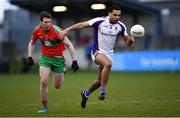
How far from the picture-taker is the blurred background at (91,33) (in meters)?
37.2

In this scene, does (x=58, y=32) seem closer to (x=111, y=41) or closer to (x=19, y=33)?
(x=111, y=41)

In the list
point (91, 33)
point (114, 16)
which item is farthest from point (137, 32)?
point (91, 33)

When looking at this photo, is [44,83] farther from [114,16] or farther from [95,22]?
[114,16]

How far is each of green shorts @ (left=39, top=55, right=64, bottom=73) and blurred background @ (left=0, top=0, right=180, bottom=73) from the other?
21598 millimetres

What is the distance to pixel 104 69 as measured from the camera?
44.9 ft

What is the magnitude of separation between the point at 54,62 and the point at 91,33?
3537 centimetres

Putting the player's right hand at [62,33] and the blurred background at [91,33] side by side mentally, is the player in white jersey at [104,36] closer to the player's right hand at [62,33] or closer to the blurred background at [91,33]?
the player's right hand at [62,33]

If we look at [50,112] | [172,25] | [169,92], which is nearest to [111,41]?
[50,112]

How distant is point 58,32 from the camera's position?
13711 mm

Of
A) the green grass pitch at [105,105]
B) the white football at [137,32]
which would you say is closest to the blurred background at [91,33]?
the green grass pitch at [105,105]

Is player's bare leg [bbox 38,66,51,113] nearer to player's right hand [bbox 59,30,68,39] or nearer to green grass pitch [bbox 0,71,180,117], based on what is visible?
green grass pitch [bbox 0,71,180,117]

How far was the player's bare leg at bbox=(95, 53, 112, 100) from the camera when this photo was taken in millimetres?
13680

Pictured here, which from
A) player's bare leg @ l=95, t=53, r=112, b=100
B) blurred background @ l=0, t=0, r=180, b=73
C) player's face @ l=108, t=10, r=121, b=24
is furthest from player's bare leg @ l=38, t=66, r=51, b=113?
blurred background @ l=0, t=0, r=180, b=73

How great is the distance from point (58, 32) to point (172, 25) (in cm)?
3421
